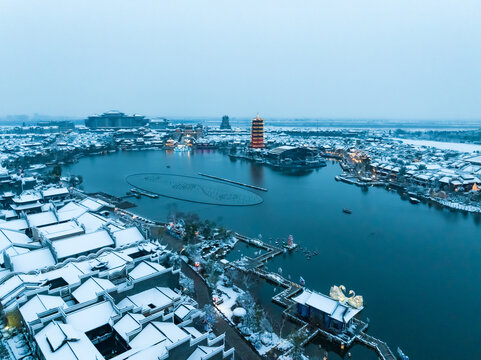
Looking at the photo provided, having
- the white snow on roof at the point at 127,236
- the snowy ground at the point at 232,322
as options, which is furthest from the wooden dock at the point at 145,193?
the snowy ground at the point at 232,322

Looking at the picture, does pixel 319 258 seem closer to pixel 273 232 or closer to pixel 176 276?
pixel 273 232

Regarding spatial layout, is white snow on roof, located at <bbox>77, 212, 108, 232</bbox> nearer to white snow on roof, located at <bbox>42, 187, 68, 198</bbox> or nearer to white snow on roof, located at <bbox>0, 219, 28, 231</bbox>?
white snow on roof, located at <bbox>0, 219, 28, 231</bbox>

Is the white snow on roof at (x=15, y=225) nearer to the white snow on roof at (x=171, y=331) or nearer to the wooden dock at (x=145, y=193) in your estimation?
the wooden dock at (x=145, y=193)

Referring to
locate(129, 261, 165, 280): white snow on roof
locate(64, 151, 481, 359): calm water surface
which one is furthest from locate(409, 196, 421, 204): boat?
locate(129, 261, 165, 280): white snow on roof

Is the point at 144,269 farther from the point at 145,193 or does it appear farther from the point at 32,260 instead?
the point at 145,193

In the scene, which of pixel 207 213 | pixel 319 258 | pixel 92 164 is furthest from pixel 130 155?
pixel 319 258

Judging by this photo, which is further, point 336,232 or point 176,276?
point 336,232
